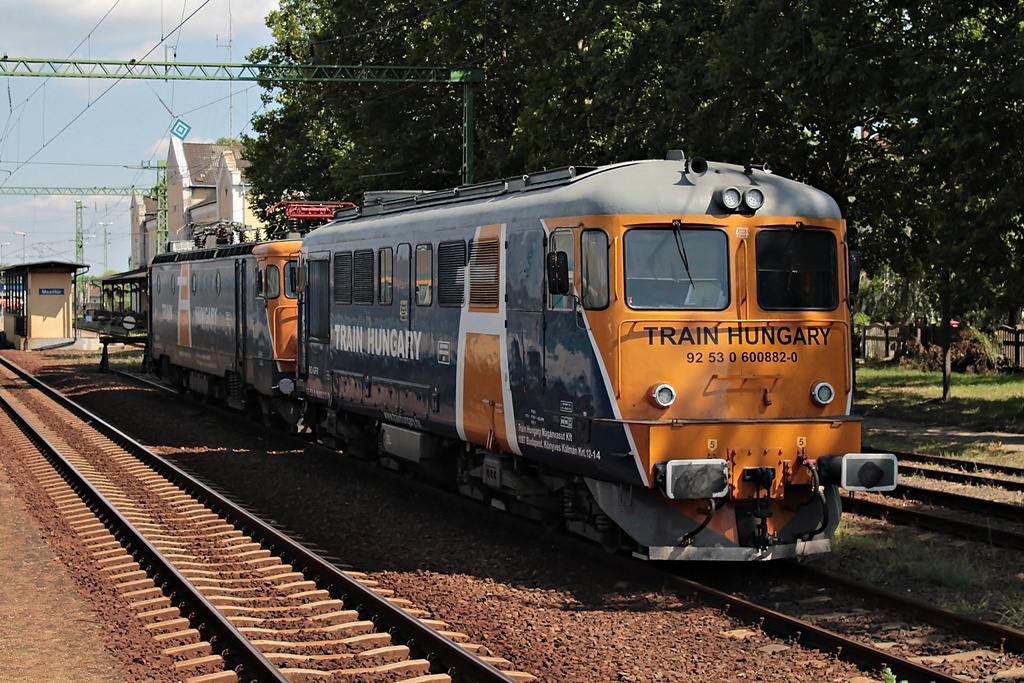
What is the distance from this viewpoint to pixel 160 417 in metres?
24.1

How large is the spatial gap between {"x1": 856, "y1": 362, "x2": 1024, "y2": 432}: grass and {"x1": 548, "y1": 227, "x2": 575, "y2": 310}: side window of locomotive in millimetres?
12640

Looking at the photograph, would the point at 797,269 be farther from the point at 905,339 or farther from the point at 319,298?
the point at 905,339

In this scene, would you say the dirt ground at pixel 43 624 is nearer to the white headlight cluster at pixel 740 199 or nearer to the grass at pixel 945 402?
the white headlight cluster at pixel 740 199

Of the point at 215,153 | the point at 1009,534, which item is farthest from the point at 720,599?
the point at 215,153

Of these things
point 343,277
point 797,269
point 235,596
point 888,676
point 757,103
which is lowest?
point 235,596

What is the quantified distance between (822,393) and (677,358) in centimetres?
130

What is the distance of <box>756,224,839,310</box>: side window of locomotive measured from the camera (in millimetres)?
10078

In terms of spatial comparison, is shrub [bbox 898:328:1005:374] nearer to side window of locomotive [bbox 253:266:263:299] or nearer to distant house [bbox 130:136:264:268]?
side window of locomotive [bbox 253:266:263:299]

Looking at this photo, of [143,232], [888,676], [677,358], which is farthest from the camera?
[143,232]

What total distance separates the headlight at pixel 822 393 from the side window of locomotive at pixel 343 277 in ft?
22.5

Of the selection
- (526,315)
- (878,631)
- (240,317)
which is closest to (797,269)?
(526,315)

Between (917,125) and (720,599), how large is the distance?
11950mm

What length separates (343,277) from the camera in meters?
15.4

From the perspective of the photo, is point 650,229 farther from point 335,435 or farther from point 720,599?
point 335,435
